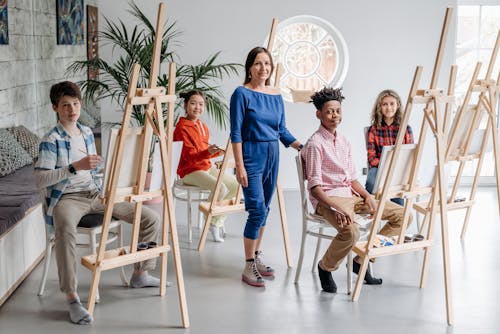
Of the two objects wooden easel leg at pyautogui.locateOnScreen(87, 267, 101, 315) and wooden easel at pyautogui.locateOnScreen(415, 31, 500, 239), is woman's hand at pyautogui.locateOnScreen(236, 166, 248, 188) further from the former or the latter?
wooden easel at pyautogui.locateOnScreen(415, 31, 500, 239)

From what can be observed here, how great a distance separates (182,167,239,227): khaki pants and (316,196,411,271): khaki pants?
1123 mm

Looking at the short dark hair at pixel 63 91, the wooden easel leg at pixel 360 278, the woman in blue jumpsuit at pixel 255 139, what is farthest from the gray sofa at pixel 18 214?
the wooden easel leg at pixel 360 278

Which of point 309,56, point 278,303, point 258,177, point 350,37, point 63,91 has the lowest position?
point 278,303

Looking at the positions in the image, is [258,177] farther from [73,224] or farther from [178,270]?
[73,224]

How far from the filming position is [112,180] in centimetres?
339

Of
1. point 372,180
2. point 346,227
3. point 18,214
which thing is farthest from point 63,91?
point 372,180

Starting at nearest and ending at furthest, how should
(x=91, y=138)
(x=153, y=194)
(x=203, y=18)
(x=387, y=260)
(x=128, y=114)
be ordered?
(x=128, y=114), (x=153, y=194), (x=91, y=138), (x=387, y=260), (x=203, y=18)

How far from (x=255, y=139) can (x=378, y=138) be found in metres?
1.23

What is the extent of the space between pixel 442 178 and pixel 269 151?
3.47 ft

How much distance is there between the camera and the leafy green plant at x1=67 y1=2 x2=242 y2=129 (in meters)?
6.13

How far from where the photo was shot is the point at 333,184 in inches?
161

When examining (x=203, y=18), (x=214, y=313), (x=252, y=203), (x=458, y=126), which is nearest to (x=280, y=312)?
(x=214, y=313)

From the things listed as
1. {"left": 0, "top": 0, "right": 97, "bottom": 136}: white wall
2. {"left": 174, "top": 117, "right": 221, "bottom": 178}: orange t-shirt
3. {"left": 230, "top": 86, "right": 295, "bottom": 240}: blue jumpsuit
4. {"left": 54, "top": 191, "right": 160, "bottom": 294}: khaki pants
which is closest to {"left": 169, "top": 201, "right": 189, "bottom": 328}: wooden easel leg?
{"left": 54, "top": 191, "right": 160, "bottom": 294}: khaki pants

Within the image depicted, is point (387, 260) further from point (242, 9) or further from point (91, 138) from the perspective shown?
point (242, 9)
